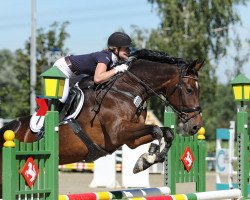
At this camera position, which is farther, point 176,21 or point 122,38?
point 176,21

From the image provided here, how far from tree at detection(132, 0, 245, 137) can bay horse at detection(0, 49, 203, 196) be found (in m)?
21.8

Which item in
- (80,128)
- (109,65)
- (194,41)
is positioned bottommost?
(80,128)

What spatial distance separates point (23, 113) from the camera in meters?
20.4

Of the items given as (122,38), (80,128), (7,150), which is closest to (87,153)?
(80,128)

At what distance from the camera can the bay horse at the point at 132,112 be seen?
6.89m

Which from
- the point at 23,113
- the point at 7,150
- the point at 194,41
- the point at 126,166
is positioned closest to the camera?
the point at 7,150

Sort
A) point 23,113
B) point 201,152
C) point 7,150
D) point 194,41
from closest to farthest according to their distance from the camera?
point 7,150 < point 201,152 < point 23,113 < point 194,41

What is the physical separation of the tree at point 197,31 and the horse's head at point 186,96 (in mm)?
21894

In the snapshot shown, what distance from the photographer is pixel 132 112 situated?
7043 millimetres

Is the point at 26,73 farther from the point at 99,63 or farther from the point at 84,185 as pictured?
the point at 99,63

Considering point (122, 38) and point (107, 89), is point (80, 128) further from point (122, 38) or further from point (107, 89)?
point (122, 38)

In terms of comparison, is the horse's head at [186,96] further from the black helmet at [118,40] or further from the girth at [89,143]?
the girth at [89,143]

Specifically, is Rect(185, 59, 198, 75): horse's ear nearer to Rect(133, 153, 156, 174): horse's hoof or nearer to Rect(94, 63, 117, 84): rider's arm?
Rect(94, 63, 117, 84): rider's arm

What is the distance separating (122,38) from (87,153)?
1191 millimetres
